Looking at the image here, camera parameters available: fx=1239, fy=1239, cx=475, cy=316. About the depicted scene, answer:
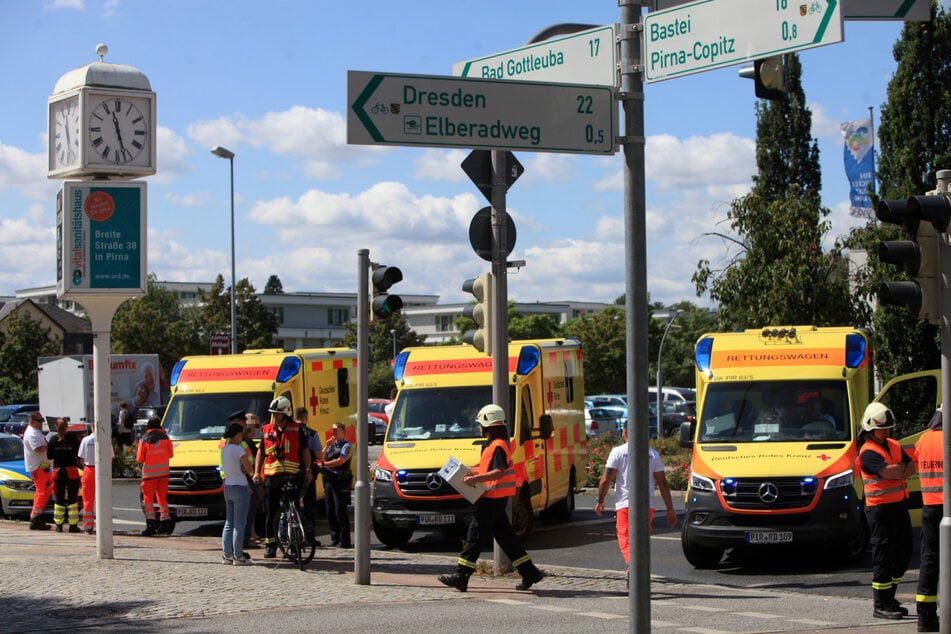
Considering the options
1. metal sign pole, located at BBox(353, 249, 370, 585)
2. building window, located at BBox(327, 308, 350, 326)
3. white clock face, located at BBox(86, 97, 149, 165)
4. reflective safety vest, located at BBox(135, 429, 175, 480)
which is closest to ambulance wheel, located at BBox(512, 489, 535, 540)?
metal sign pole, located at BBox(353, 249, 370, 585)

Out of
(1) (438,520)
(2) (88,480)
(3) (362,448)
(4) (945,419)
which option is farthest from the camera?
(2) (88,480)

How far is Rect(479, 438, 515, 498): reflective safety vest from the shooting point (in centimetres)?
1228

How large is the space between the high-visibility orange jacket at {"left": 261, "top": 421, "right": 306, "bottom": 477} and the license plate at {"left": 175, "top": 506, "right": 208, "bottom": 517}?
428 centimetres

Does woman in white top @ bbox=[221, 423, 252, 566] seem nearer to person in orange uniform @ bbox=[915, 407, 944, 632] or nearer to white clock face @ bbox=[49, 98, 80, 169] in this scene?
white clock face @ bbox=[49, 98, 80, 169]

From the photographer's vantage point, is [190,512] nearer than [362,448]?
No

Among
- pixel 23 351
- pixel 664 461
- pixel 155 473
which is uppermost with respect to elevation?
pixel 23 351

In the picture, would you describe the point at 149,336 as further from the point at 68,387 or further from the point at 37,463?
the point at 37,463

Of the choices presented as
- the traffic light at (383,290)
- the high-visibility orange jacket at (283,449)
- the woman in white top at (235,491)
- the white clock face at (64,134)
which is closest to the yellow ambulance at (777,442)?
the traffic light at (383,290)

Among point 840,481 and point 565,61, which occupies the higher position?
point 565,61

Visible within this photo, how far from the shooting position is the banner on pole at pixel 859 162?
A: 30516 millimetres

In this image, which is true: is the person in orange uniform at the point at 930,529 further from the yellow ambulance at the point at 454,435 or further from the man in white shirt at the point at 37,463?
the man in white shirt at the point at 37,463

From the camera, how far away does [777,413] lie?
1493 cm

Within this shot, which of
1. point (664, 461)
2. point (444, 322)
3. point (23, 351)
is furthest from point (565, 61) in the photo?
point (444, 322)

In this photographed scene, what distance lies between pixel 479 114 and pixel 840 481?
897cm
